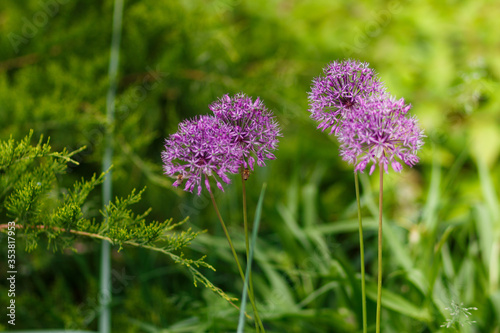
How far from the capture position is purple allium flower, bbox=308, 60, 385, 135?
569mm

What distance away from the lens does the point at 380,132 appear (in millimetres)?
540

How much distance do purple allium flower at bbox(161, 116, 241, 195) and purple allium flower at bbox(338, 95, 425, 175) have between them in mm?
143

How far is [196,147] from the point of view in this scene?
0.56m

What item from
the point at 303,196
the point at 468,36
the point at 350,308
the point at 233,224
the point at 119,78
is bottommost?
the point at 350,308


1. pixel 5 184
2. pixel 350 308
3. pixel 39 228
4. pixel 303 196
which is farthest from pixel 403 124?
pixel 303 196

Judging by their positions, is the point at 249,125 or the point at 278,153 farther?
the point at 278,153

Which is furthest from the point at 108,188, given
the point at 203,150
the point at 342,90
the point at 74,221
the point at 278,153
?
the point at 278,153

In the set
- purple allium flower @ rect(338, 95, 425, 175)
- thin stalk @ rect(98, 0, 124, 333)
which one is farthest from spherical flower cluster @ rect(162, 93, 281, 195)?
thin stalk @ rect(98, 0, 124, 333)

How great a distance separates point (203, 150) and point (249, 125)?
7 cm

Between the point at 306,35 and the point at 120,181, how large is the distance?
151cm

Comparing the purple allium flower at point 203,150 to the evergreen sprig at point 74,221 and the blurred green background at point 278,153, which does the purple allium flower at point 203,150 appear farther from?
the blurred green background at point 278,153

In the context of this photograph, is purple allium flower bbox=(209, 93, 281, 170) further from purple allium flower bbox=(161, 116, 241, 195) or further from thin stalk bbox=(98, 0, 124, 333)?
thin stalk bbox=(98, 0, 124, 333)

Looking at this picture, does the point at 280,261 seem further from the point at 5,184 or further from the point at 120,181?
the point at 5,184

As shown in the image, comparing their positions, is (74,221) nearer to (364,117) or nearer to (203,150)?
(203,150)
